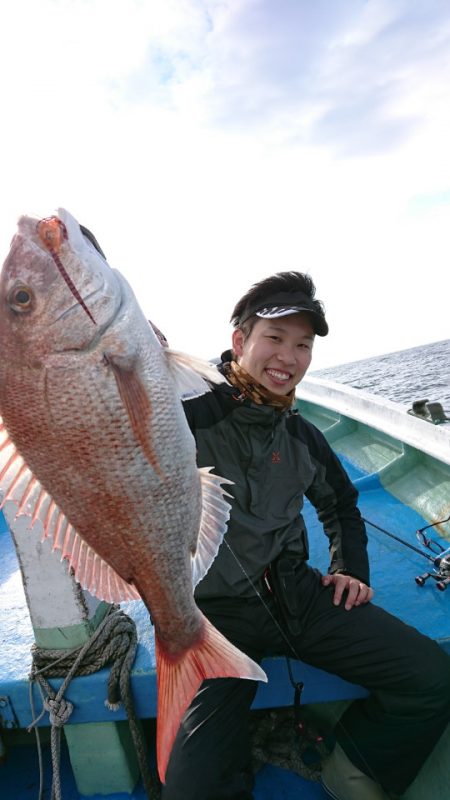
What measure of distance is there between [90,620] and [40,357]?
152cm

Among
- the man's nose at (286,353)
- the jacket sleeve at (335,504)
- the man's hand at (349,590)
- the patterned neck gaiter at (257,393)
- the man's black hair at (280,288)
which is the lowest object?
the man's hand at (349,590)

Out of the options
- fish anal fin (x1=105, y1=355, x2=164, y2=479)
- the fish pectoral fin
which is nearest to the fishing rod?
the fish pectoral fin

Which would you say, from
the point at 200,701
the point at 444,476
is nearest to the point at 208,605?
the point at 200,701

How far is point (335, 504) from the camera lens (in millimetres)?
2963

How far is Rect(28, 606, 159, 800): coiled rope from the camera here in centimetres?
227

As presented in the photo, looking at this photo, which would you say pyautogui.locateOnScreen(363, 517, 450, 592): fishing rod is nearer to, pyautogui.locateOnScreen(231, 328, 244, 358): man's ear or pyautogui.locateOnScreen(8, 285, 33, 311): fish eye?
pyautogui.locateOnScreen(231, 328, 244, 358): man's ear

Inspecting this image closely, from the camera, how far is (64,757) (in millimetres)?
2859

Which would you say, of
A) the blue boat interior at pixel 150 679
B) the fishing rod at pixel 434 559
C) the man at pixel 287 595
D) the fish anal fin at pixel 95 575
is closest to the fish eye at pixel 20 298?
the fish anal fin at pixel 95 575

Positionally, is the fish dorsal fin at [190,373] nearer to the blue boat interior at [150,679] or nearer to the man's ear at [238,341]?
the man's ear at [238,341]

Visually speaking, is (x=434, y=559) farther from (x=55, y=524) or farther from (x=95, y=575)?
(x=55, y=524)

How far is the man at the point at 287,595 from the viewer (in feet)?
7.06

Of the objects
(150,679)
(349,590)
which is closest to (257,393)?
(349,590)

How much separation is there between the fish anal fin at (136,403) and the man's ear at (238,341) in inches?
55.1

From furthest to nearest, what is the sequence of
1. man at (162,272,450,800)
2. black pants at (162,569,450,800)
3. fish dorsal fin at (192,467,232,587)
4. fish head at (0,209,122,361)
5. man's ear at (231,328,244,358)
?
1. man's ear at (231,328,244,358)
2. man at (162,272,450,800)
3. black pants at (162,569,450,800)
4. fish dorsal fin at (192,467,232,587)
5. fish head at (0,209,122,361)
